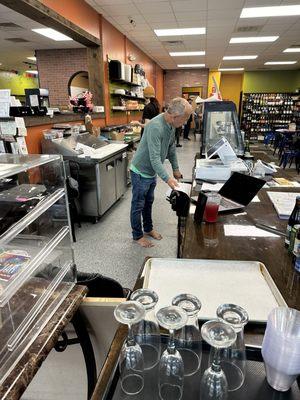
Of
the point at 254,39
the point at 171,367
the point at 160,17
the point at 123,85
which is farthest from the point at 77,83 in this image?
the point at 171,367

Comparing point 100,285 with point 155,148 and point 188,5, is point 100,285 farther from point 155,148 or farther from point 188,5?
point 188,5

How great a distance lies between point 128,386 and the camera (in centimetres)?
75

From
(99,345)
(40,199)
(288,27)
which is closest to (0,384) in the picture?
(99,345)

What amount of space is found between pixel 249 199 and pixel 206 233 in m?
0.55

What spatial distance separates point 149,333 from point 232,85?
1781 centimetres

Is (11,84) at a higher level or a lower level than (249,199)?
higher

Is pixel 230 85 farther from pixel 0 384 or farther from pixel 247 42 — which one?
pixel 0 384

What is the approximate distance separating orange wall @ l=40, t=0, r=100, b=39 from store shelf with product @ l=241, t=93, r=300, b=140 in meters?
10.3

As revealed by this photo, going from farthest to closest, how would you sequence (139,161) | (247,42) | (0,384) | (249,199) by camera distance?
(247,42) < (139,161) < (249,199) < (0,384)

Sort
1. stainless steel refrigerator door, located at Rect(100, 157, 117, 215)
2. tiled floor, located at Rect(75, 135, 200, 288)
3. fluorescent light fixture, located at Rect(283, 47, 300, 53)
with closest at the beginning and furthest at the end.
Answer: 1. tiled floor, located at Rect(75, 135, 200, 288)
2. stainless steel refrigerator door, located at Rect(100, 157, 117, 215)
3. fluorescent light fixture, located at Rect(283, 47, 300, 53)

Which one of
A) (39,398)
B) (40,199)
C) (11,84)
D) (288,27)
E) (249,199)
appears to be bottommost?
(39,398)

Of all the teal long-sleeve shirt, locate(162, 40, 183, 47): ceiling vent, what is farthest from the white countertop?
locate(162, 40, 183, 47): ceiling vent

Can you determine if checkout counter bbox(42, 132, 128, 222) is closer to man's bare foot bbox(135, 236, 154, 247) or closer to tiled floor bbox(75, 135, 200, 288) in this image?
tiled floor bbox(75, 135, 200, 288)

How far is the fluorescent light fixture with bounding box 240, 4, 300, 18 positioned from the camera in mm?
5828
